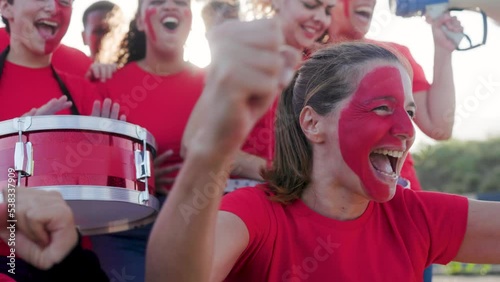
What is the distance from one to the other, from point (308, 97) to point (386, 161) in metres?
0.28

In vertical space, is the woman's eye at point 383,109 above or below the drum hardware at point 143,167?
above

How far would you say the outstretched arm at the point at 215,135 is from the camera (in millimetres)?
1070

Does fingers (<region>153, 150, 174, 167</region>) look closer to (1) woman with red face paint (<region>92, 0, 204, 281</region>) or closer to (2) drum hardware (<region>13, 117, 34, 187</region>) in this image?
(1) woman with red face paint (<region>92, 0, 204, 281</region>)

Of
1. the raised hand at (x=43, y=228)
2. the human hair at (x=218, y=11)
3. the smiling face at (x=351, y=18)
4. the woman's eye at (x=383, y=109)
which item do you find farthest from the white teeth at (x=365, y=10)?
the raised hand at (x=43, y=228)

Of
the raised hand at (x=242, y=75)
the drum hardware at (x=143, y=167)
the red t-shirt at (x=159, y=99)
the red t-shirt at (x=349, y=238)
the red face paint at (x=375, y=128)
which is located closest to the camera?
the raised hand at (x=242, y=75)

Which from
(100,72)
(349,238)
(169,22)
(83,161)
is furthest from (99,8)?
(349,238)

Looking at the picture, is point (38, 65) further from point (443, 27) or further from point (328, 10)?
point (443, 27)

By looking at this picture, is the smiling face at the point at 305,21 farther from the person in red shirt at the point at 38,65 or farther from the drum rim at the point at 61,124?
the drum rim at the point at 61,124

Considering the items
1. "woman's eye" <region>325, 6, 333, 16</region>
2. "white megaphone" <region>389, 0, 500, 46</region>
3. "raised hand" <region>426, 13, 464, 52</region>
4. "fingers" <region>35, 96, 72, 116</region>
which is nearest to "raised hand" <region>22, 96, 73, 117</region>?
"fingers" <region>35, 96, 72, 116</region>

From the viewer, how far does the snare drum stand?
2.26 metres

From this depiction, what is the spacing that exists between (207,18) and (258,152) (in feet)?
2.20

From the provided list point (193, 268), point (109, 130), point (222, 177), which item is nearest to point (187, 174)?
point (222, 177)

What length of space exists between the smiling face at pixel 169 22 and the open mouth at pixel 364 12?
663 millimetres

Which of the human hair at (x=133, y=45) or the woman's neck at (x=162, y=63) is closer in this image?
the woman's neck at (x=162, y=63)
